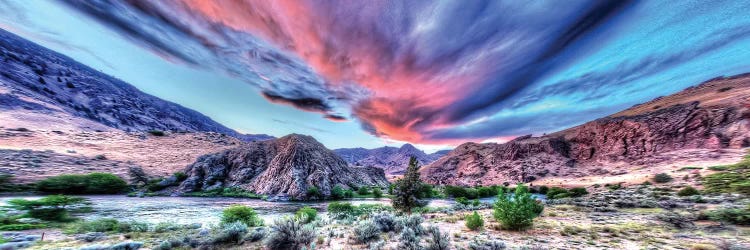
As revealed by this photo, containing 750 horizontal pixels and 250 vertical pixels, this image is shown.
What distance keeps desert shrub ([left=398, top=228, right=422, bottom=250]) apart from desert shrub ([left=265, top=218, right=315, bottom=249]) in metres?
4.12

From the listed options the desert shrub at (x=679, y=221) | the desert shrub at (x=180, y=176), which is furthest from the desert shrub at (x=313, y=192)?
the desert shrub at (x=679, y=221)

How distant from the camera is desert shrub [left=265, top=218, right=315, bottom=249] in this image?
8.76m

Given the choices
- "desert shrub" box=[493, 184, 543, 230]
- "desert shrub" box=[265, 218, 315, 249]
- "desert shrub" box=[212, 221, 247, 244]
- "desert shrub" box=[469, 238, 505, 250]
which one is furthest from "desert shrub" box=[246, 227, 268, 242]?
"desert shrub" box=[493, 184, 543, 230]

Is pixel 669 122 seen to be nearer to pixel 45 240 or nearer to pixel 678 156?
pixel 678 156

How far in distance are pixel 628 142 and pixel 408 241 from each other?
314ft

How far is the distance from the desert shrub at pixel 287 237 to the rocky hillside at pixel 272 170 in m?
39.6

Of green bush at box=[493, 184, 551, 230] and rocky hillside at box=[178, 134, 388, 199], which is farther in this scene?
rocky hillside at box=[178, 134, 388, 199]

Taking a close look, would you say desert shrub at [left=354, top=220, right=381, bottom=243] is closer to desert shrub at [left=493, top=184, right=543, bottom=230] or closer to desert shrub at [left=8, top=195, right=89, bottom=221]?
desert shrub at [left=493, top=184, right=543, bottom=230]

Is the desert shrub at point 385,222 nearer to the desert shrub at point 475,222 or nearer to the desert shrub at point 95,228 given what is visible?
the desert shrub at point 475,222

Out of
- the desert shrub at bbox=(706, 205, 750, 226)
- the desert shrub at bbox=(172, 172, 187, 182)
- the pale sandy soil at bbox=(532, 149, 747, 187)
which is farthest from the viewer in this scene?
the desert shrub at bbox=(172, 172, 187, 182)

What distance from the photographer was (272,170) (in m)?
53.5

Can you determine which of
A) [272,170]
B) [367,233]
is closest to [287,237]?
[367,233]

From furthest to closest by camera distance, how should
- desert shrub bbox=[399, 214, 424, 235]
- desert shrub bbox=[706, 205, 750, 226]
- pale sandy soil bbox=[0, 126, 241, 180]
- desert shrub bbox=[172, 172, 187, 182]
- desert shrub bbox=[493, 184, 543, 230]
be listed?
desert shrub bbox=[172, 172, 187, 182] < pale sandy soil bbox=[0, 126, 241, 180] < desert shrub bbox=[493, 184, 543, 230] < desert shrub bbox=[399, 214, 424, 235] < desert shrub bbox=[706, 205, 750, 226]

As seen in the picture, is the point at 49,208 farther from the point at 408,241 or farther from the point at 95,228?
the point at 408,241
